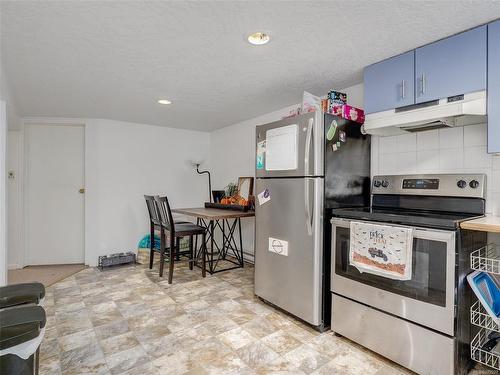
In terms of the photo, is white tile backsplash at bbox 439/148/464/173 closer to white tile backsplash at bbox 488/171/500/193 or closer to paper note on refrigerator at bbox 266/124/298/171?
white tile backsplash at bbox 488/171/500/193

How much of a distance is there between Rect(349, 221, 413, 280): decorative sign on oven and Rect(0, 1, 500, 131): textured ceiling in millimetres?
1174

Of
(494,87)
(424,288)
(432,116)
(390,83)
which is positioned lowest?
(424,288)

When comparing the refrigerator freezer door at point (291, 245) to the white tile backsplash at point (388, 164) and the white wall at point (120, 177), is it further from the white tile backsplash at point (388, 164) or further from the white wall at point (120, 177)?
the white wall at point (120, 177)

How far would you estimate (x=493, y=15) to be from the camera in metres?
1.54

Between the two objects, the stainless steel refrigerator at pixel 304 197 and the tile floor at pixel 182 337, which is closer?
the tile floor at pixel 182 337

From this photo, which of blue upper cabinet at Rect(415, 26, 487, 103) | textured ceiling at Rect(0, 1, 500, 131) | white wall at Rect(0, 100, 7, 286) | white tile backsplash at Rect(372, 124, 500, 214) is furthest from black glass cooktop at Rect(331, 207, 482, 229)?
white wall at Rect(0, 100, 7, 286)

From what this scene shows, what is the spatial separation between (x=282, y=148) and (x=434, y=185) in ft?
3.67

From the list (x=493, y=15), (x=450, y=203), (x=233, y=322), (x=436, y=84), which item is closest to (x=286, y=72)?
(x=436, y=84)

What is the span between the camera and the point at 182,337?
204 cm

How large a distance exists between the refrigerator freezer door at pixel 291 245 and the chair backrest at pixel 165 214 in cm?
104

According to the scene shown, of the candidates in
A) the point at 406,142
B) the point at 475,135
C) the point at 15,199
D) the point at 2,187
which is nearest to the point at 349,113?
the point at 406,142

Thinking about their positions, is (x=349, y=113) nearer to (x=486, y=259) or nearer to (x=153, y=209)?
(x=486, y=259)

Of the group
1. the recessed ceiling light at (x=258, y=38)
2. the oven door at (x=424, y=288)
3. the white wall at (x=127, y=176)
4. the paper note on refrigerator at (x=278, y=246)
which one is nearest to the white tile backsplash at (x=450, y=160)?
the oven door at (x=424, y=288)

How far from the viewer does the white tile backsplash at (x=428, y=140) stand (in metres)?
2.08
